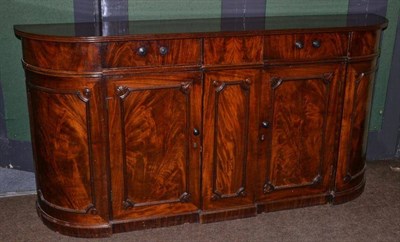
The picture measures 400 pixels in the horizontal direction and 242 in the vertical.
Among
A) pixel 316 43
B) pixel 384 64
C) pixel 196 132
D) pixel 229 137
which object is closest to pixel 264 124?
pixel 229 137

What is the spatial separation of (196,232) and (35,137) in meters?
0.99

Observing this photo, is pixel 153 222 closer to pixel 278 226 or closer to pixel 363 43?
pixel 278 226

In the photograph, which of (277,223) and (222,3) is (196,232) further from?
(222,3)

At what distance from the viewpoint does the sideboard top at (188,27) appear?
2.43m

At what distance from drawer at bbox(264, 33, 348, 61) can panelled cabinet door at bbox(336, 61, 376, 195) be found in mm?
150

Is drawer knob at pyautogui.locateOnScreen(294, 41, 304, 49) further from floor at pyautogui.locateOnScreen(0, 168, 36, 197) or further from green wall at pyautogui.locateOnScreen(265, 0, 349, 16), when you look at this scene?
floor at pyautogui.locateOnScreen(0, 168, 36, 197)

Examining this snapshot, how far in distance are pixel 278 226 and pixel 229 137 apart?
58 centimetres

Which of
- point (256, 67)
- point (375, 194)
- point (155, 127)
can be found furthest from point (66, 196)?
point (375, 194)

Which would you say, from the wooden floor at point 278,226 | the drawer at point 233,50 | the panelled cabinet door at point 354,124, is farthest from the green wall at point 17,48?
the panelled cabinet door at point 354,124

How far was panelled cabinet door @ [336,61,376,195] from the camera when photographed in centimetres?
286

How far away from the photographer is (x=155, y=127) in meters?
2.63

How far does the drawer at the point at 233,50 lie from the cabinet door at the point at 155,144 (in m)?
0.13

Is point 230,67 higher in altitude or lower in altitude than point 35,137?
higher

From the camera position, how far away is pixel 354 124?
9.74ft
